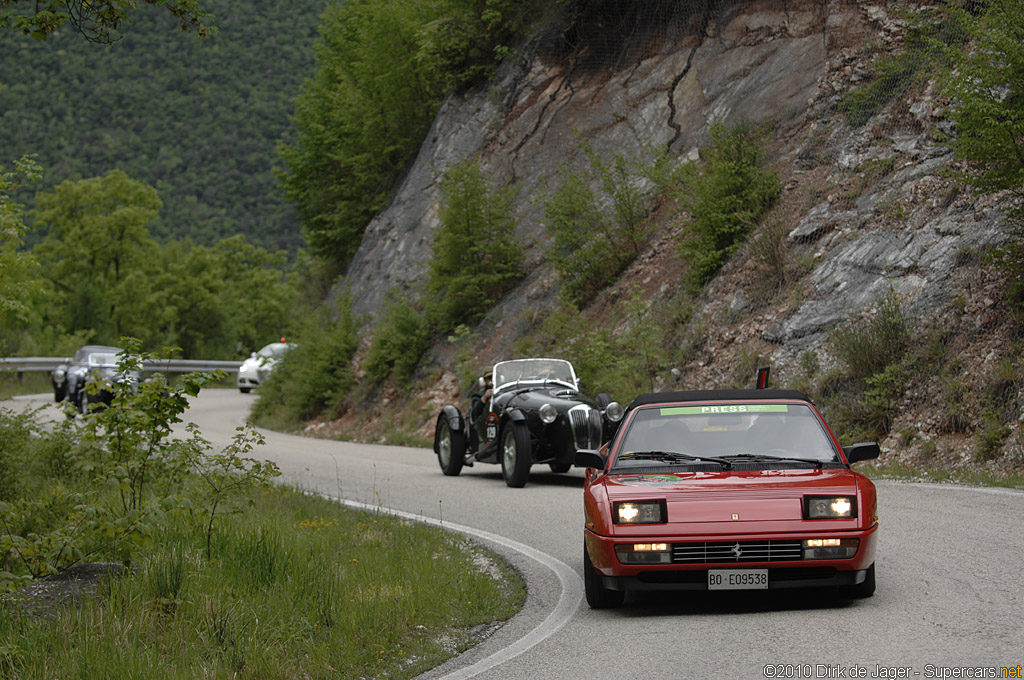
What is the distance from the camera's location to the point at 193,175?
116m

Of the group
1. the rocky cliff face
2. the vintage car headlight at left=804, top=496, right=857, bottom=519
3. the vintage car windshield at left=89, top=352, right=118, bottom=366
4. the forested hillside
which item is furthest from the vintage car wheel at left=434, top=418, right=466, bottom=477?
the forested hillside

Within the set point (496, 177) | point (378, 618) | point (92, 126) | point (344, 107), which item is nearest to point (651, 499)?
point (378, 618)

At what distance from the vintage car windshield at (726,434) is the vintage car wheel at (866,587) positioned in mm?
916

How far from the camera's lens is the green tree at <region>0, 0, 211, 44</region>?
22.5 ft

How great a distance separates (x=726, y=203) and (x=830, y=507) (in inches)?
→ 613

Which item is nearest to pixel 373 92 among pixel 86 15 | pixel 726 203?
pixel 726 203

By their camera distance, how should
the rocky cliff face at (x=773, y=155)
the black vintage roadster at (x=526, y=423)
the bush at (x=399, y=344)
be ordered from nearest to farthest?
the black vintage roadster at (x=526, y=423)
the rocky cliff face at (x=773, y=155)
the bush at (x=399, y=344)

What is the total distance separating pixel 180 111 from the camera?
413 feet

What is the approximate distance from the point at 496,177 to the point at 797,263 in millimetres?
13459

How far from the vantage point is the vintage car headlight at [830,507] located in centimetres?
651

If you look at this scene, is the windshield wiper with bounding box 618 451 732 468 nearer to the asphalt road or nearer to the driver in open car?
the asphalt road

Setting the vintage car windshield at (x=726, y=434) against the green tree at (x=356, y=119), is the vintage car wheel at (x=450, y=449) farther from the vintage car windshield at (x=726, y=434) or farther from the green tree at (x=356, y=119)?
the green tree at (x=356, y=119)

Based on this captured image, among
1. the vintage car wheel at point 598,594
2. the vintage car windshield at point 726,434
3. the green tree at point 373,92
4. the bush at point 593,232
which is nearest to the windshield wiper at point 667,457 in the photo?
the vintage car windshield at point 726,434

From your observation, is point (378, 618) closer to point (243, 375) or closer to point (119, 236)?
point (243, 375)
